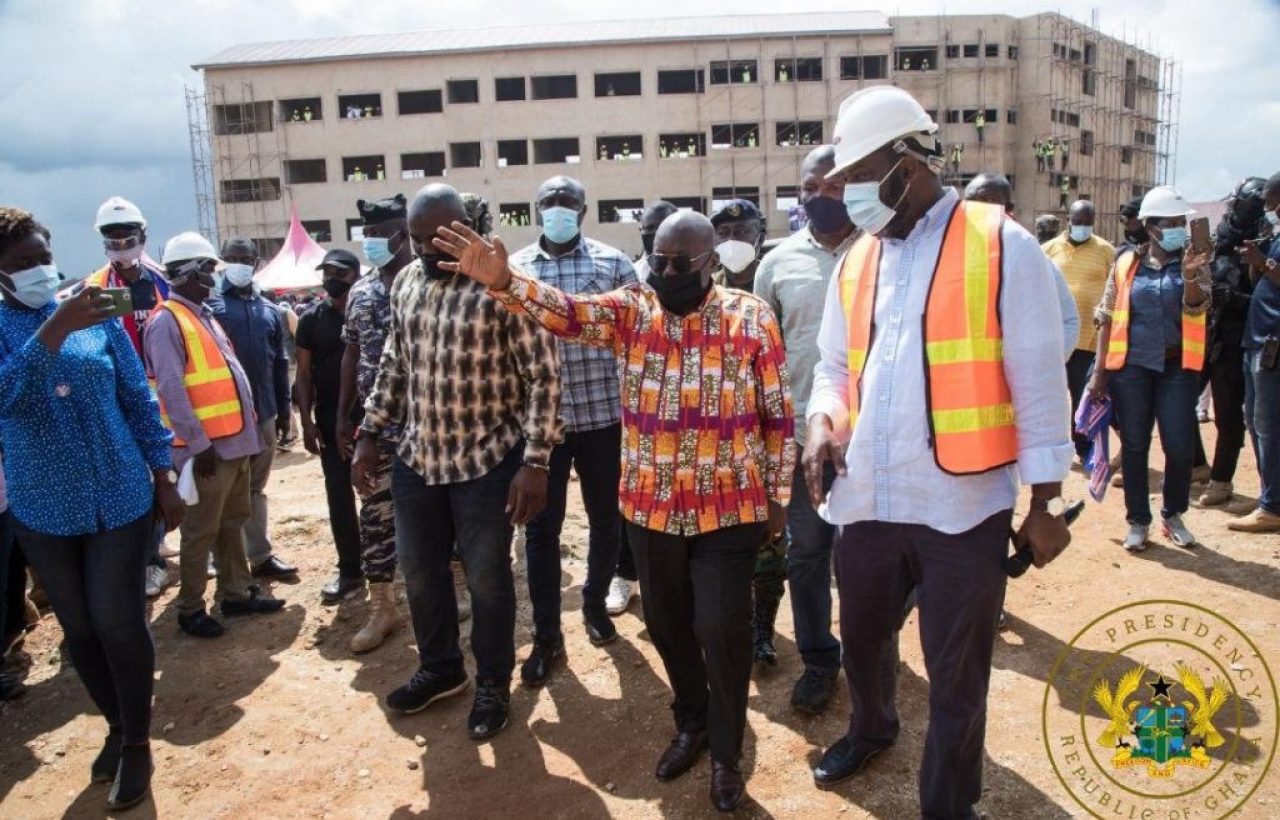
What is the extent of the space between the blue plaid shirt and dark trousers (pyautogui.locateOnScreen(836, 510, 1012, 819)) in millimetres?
1770

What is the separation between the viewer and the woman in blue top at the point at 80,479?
3.10 metres

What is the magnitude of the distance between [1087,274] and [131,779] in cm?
768

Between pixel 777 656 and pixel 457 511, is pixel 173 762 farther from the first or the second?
pixel 777 656

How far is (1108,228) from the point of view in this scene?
4144 centimetres

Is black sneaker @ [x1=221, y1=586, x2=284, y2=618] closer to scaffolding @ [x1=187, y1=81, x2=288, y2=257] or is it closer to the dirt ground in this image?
the dirt ground

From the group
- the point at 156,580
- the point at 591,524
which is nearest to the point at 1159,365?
the point at 591,524

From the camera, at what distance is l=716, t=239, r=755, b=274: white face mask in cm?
397

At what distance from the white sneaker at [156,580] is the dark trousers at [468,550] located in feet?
9.13

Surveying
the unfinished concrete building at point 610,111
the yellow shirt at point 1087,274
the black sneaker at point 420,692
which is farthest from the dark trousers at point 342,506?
the unfinished concrete building at point 610,111

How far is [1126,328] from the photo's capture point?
17.0 ft

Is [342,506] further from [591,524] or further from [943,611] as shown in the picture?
[943,611]

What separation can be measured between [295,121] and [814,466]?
131 feet

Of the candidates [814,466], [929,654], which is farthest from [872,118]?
[929,654]

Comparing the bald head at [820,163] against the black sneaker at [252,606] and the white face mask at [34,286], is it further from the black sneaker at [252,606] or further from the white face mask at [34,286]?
the black sneaker at [252,606]
